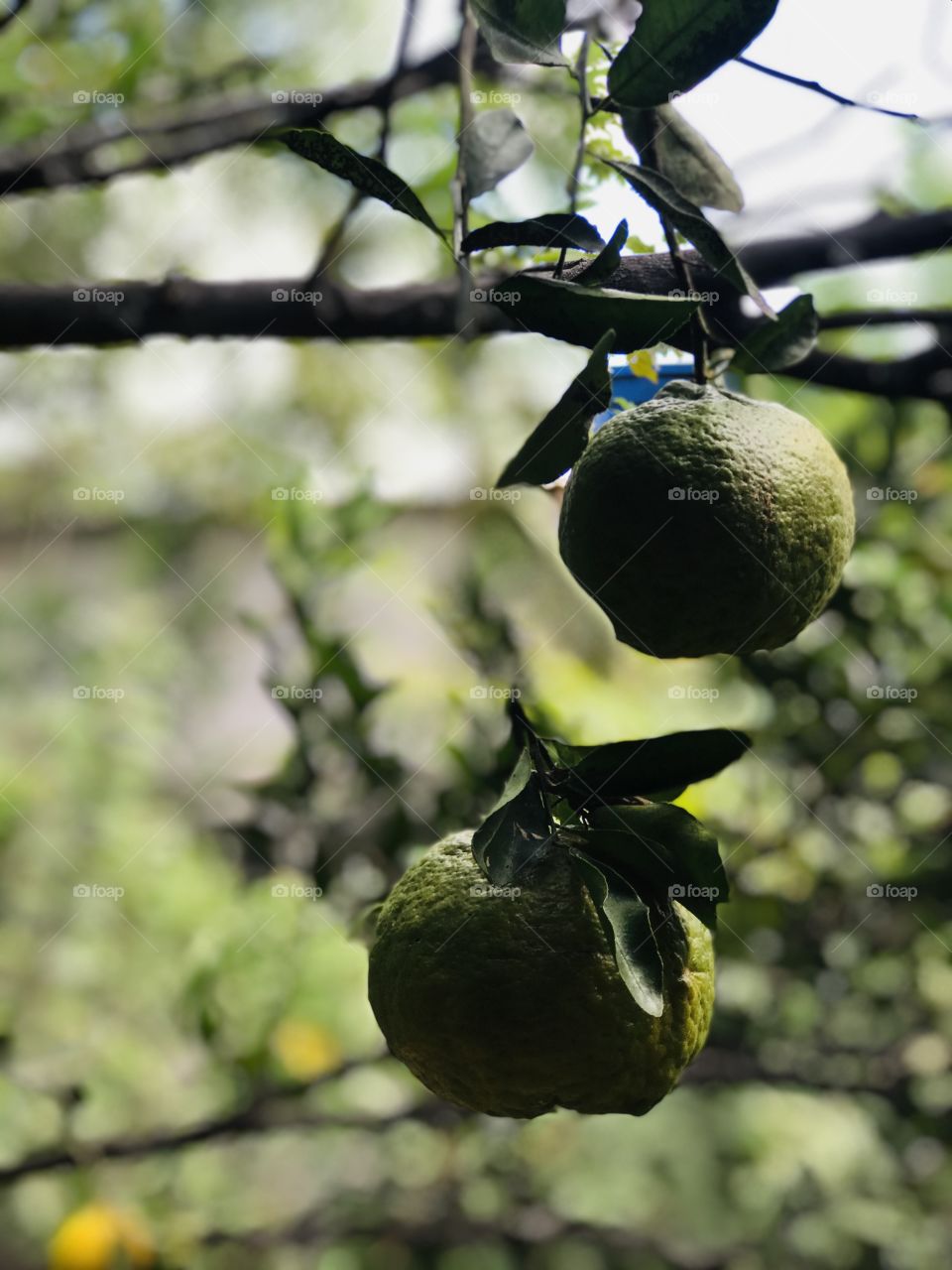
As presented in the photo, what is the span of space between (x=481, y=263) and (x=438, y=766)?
53 centimetres

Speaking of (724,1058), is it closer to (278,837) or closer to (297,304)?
(278,837)

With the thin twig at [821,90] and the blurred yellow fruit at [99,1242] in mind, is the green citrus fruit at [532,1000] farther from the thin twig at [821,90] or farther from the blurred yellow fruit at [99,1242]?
the blurred yellow fruit at [99,1242]

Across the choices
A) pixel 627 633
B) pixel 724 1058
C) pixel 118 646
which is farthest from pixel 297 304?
A: pixel 118 646

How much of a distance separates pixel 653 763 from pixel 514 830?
6 centimetres

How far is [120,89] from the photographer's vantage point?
1.23 metres

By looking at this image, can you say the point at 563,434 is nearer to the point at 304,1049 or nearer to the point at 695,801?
the point at 695,801

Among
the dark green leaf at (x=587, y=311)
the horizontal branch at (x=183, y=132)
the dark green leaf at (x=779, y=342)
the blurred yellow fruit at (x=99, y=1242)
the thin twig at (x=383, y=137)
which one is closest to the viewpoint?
the dark green leaf at (x=587, y=311)

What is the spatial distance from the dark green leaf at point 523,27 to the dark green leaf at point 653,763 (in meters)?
0.24

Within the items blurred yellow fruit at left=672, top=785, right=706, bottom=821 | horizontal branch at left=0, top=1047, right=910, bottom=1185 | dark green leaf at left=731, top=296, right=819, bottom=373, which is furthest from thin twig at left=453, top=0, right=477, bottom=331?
horizontal branch at left=0, top=1047, right=910, bottom=1185

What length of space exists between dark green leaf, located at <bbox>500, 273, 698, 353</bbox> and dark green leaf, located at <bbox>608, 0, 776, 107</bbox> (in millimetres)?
108

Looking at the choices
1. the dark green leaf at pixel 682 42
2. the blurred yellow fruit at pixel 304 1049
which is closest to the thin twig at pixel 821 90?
the dark green leaf at pixel 682 42

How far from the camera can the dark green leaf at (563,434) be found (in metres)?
0.35

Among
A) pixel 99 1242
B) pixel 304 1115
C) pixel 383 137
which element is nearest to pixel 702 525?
pixel 383 137

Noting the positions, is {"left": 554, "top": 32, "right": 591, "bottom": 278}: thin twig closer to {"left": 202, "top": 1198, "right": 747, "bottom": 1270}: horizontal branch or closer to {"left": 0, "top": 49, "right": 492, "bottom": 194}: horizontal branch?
{"left": 0, "top": 49, "right": 492, "bottom": 194}: horizontal branch
